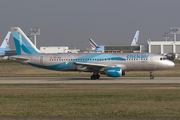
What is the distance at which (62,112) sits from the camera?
16.2 m

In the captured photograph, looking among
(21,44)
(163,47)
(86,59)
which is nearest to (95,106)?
(86,59)

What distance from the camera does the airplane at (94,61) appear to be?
128ft

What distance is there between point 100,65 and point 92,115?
2339cm

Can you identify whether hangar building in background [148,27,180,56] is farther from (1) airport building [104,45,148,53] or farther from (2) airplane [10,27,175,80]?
(2) airplane [10,27,175,80]

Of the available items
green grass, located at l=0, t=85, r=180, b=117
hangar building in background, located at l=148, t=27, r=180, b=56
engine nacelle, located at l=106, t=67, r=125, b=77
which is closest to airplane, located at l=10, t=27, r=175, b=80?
engine nacelle, located at l=106, t=67, r=125, b=77

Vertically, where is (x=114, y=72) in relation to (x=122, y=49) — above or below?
below

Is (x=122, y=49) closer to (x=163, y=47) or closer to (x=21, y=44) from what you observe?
(x=163, y=47)

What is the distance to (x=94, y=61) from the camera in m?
40.6

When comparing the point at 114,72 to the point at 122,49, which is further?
the point at 122,49

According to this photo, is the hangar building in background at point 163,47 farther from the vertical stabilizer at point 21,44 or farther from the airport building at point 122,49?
the vertical stabilizer at point 21,44

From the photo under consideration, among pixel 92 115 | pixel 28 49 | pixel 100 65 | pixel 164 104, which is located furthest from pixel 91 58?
pixel 92 115

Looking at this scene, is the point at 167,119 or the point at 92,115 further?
the point at 92,115

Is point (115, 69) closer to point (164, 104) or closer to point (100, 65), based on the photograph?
point (100, 65)

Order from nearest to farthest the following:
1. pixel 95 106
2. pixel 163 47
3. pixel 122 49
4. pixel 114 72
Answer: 1. pixel 95 106
2. pixel 114 72
3. pixel 163 47
4. pixel 122 49
